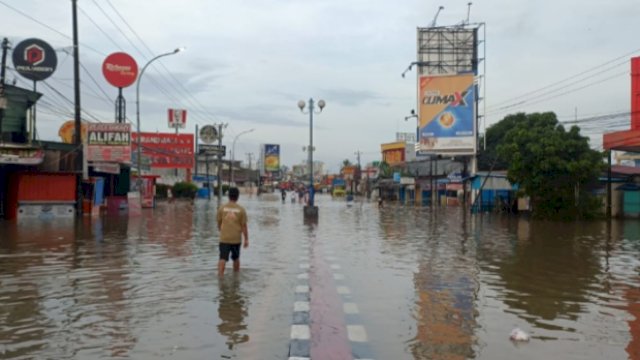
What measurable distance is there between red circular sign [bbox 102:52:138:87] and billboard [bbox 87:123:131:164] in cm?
450

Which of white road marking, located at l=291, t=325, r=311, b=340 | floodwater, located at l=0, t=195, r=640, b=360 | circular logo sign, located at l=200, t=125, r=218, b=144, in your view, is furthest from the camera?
circular logo sign, located at l=200, t=125, r=218, b=144

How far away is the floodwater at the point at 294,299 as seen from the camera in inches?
248

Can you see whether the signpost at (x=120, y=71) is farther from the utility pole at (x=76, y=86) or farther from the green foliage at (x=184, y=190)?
the green foliage at (x=184, y=190)

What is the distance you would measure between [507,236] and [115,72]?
22.3 meters

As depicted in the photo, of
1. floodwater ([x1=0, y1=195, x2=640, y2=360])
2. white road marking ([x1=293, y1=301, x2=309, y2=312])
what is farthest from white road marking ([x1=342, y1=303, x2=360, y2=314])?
white road marking ([x1=293, y1=301, x2=309, y2=312])

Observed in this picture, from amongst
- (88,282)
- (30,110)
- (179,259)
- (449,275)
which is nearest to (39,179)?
(30,110)

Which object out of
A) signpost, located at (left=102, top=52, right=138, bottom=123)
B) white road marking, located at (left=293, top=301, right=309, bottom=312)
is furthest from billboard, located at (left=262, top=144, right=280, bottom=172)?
white road marking, located at (left=293, top=301, right=309, bottom=312)

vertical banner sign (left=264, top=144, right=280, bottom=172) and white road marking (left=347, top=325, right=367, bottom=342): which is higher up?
vertical banner sign (left=264, top=144, right=280, bottom=172)

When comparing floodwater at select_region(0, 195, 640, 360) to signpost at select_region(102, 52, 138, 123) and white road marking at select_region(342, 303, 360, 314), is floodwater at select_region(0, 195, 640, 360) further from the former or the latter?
signpost at select_region(102, 52, 138, 123)

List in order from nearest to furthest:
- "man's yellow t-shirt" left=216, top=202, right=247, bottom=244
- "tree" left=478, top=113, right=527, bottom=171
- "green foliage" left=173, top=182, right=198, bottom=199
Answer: "man's yellow t-shirt" left=216, top=202, right=247, bottom=244
"tree" left=478, top=113, right=527, bottom=171
"green foliage" left=173, top=182, right=198, bottom=199

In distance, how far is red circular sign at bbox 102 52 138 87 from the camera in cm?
3238

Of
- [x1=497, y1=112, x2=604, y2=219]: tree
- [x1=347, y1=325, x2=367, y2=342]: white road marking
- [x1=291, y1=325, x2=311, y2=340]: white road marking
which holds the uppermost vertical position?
[x1=497, y1=112, x2=604, y2=219]: tree

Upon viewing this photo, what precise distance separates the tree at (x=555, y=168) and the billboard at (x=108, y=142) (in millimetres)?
20759

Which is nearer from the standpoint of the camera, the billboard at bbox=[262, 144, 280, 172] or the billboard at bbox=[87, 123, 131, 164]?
the billboard at bbox=[87, 123, 131, 164]
